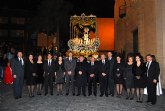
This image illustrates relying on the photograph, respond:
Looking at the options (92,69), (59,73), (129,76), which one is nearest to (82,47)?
(59,73)

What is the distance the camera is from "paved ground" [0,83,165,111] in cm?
909

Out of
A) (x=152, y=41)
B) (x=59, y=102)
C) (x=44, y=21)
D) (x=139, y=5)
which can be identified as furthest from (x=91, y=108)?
(x=44, y=21)

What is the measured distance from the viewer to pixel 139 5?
1838cm

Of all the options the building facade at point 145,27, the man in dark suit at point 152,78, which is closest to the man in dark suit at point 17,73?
the man in dark suit at point 152,78

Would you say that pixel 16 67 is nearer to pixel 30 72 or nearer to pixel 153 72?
pixel 30 72

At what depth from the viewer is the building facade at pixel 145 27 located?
14844 millimetres

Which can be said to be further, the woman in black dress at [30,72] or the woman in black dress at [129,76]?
the woman in black dress at [30,72]

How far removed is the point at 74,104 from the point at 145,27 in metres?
8.78

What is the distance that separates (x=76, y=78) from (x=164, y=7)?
6.19 metres

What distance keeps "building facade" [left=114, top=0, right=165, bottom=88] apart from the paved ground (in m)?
4.23

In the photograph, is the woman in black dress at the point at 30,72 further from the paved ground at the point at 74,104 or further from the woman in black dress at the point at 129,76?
the woman in black dress at the point at 129,76

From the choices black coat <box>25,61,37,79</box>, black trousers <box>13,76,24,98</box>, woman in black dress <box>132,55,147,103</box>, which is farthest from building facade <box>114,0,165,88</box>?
black trousers <box>13,76,24,98</box>

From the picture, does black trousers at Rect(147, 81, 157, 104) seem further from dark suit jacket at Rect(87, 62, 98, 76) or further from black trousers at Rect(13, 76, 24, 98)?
black trousers at Rect(13, 76, 24, 98)

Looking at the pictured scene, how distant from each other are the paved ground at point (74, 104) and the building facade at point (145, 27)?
13.9 ft
